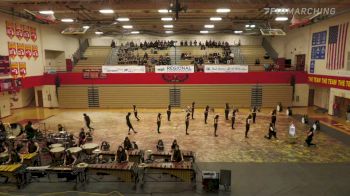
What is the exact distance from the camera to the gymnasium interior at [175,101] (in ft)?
34.4

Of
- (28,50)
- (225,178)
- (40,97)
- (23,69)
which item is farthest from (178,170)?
(40,97)

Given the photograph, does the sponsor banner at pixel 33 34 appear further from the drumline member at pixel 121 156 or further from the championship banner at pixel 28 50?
the drumline member at pixel 121 156

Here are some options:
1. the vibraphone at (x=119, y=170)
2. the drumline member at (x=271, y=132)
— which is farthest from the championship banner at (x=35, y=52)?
the drumline member at (x=271, y=132)

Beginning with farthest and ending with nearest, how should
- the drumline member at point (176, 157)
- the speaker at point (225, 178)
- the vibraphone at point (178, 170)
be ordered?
the drumline member at point (176, 157) < the vibraphone at point (178, 170) < the speaker at point (225, 178)

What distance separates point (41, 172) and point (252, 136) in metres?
12.4

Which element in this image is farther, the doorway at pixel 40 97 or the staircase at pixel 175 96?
the doorway at pixel 40 97

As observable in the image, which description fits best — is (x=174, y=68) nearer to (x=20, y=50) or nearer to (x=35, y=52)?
(x=35, y=52)

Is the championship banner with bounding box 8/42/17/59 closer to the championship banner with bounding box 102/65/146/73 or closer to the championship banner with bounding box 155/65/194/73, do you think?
the championship banner with bounding box 102/65/146/73

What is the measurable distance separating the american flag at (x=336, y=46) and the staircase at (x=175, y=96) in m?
14.5

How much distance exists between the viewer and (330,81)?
919 inches

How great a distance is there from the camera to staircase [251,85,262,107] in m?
27.4

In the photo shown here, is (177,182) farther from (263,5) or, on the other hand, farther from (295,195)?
(263,5)

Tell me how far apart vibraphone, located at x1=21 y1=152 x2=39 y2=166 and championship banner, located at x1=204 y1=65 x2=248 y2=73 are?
62.4 feet

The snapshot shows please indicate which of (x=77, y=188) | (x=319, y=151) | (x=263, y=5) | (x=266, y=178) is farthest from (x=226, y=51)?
(x=77, y=188)
